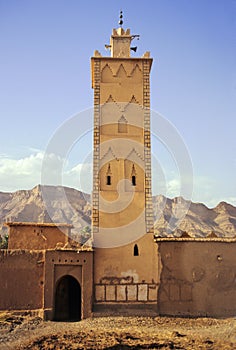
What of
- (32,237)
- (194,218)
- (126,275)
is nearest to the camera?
(126,275)

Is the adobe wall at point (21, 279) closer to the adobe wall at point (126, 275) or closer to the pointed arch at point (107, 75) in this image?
the adobe wall at point (126, 275)

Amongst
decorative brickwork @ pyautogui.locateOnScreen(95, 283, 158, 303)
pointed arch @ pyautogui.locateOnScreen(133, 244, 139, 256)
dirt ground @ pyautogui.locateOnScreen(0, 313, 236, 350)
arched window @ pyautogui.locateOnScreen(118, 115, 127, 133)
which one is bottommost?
dirt ground @ pyautogui.locateOnScreen(0, 313, 236, 350)

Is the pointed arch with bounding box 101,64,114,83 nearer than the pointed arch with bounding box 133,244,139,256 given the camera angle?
No

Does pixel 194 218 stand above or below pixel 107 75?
below

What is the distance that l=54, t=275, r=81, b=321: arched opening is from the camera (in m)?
19.7

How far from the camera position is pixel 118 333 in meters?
14.9

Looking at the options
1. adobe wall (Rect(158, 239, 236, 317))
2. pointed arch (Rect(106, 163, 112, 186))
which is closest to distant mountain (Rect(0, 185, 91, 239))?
pointed arch (Rect(106, 163, 112, 186))

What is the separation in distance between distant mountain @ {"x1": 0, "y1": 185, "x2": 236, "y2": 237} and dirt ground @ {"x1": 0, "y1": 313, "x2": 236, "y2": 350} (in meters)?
33.9

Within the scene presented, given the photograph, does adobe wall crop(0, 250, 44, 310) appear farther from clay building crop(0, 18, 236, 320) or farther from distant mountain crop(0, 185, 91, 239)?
distant mountain crop(0, 185, 91, 239)

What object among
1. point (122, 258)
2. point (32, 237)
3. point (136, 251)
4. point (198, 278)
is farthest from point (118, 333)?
point (32, 237)

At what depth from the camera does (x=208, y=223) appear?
60281 mm

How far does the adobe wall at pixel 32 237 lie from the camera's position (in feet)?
68.1

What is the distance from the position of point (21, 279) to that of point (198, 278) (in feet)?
27.0

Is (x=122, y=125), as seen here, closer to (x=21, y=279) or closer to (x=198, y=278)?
(x=198, y=278)
